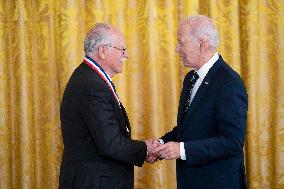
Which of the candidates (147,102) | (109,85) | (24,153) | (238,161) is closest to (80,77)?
(109,85)

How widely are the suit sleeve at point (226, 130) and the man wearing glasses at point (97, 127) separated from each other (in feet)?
1.27

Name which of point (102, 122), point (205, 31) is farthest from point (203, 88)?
point (102, 122)

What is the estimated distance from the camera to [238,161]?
7.51 ft

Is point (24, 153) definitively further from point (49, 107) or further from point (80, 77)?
point (80, 77)

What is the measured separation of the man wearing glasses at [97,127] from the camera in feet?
7.25

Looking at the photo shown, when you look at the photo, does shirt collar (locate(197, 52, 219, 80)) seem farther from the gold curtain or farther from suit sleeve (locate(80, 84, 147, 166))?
the gold curtain

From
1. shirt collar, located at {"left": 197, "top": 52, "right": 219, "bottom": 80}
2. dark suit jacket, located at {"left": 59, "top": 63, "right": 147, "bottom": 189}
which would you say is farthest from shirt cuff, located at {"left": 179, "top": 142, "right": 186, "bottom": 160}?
shirt collar, located at {"left": 197, "top": 52, "right": 219, "bottom": 80}

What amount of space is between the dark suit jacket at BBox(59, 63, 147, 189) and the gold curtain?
1.24 meters

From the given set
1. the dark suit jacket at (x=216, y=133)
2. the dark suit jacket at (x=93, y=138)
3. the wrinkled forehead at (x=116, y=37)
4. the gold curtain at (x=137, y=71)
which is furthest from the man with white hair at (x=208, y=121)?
the gold curtain at (x=137, y=71)

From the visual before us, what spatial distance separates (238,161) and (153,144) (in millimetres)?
596

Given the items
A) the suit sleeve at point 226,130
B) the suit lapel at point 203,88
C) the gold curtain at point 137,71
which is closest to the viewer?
the suit sleeve at point 226,130

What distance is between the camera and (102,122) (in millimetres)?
2184

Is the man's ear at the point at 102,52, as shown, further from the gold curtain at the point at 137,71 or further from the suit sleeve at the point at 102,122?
the gold curtain at the point at 137,71

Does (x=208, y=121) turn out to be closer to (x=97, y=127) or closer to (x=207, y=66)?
(x=207, y=66)
